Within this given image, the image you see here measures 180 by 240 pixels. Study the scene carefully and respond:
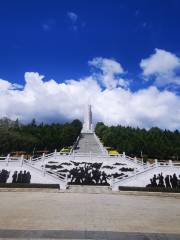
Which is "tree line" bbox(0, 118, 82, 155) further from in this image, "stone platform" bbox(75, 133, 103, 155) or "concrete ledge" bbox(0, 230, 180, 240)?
"concrete ledge" bbox(0, 230, 180, 240)

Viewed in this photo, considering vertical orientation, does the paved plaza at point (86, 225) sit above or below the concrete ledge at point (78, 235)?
above

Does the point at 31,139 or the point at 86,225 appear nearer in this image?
the point at 86,225

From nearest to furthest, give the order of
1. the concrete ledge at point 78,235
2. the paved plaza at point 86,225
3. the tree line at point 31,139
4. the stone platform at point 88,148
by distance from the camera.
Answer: the concrete ledge at point 78,235 < the paved plaza at point 86,225 < the tree line at point 31,139 < the stone platform at point 88,148

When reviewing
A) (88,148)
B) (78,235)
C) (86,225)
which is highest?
(88,148)

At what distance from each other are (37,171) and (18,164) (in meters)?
2.90

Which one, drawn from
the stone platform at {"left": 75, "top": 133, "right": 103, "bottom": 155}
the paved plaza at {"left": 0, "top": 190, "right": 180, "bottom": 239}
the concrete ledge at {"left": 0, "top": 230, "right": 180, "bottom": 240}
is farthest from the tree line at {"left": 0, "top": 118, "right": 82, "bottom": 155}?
the concrete ledge at {"left": 0, "top": 230, "right": 180, "bottom": 240}

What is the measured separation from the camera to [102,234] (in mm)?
10523

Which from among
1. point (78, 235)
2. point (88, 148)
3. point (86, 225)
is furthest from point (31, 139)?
point (78, 235)

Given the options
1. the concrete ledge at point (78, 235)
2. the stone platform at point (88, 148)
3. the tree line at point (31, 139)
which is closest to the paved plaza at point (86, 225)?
the concrete ledge at point (78, 235)

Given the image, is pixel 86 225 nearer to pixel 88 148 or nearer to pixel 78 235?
pixel 78 235

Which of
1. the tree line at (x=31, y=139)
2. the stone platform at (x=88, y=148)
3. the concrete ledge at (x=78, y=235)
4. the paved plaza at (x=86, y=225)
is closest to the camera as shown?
the concrete ledge at (x=78, y=235)

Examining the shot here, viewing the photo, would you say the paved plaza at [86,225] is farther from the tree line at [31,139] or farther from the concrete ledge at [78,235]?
the tree line at [31,139]

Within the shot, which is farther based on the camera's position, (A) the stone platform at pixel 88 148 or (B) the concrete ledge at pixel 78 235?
(A) the stone platform at pixel 88 148

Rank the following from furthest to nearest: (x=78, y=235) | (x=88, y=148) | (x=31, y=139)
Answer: (x=88, y=148) < (x=31, y=139) < (x=78, y=235)
